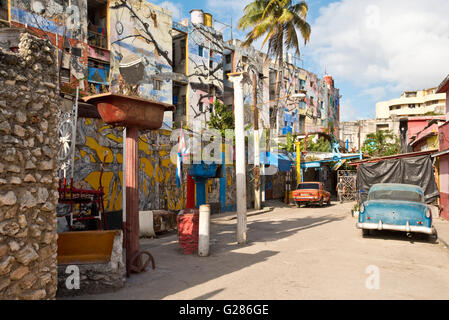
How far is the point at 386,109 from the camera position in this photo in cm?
8488

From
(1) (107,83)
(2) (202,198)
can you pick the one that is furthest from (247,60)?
(2) (202,198)

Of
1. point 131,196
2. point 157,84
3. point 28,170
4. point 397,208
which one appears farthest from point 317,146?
point 28,170

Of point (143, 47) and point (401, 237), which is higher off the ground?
point (143, 47)

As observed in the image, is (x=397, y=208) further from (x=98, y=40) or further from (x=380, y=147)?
(x=380, y=147)

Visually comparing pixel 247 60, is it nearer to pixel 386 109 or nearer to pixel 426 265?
pixel 426 265

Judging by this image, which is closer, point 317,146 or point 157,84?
point 157,84

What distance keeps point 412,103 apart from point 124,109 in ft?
286

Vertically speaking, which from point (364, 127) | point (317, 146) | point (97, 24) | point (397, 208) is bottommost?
point (397, 208)

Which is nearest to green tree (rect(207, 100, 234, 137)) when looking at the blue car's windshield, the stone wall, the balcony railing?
the balcony railing

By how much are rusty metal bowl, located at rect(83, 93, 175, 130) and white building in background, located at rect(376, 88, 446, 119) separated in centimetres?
Answer: 7960

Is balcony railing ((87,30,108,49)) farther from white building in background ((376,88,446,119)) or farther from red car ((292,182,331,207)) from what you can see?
white building in background ((376,88,446,119))

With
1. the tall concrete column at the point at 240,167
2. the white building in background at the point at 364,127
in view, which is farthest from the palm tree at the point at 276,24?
the white building in background at the point at 364,127

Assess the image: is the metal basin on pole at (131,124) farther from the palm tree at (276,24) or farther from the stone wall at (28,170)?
the palm tree at (276,24)

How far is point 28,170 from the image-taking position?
4.05m
